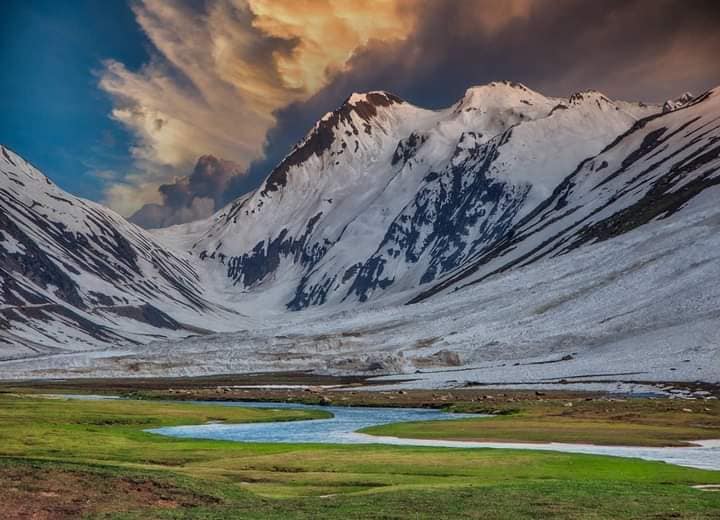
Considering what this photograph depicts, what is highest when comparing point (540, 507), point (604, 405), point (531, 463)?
point (604, 405)

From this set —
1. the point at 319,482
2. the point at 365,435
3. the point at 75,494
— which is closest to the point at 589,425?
the point at 365,435

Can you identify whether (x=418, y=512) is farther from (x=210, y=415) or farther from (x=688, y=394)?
(x=688, y=394)

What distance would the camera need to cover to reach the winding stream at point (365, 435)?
5350 centimetres

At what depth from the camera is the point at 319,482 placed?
3994 centimetres

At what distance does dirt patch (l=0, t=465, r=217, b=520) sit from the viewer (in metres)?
28.8

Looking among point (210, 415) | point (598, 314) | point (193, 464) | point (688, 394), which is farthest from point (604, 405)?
point (598, 314)

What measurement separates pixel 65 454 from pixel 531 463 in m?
23.9

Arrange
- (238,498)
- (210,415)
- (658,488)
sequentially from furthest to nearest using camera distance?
(210,415) → (658,488) → (238,498)

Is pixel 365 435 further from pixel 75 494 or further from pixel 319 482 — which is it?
pixel 75 494

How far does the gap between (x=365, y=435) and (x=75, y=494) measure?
136ft

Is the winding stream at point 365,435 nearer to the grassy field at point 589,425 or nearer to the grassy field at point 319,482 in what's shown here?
the grassy field at point 589,425

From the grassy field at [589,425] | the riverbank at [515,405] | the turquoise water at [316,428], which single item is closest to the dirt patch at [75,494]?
the turquoise water at [316,428]

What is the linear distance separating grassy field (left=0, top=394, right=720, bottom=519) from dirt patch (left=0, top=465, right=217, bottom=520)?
1.6 inches

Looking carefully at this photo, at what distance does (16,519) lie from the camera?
27.3m
